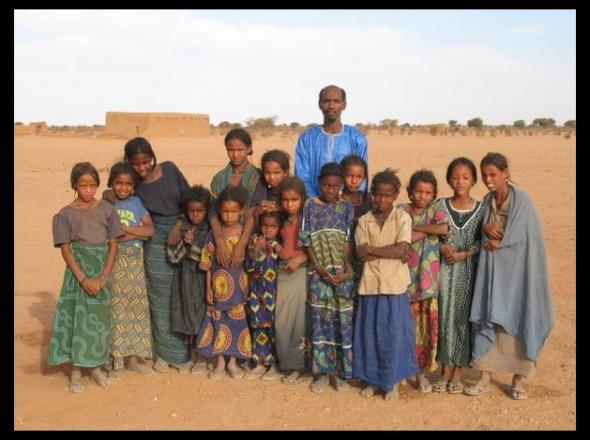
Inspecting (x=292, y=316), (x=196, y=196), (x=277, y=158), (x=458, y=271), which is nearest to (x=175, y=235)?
(x=196, y=196)

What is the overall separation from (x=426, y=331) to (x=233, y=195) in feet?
5.53

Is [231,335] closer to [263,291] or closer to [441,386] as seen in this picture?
[263,291]

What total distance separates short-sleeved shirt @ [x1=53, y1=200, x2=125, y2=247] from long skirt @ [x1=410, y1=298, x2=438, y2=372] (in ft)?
7.28

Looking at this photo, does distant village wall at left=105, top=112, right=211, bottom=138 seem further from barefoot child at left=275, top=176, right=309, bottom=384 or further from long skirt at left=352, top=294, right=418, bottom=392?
long skirt at left=352, top=294, right=418, bottom=392

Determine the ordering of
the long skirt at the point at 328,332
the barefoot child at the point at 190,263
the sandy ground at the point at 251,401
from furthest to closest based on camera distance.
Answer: the barefoot child at the point at 190,263 < the long skirt at the point at 328,332 < the sandy ground at the point at 251,401

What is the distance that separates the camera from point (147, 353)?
4.92 m

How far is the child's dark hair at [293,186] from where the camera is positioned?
14.8 ft

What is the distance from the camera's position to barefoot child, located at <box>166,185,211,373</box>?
4.79 metres

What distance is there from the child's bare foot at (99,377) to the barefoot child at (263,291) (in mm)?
1032

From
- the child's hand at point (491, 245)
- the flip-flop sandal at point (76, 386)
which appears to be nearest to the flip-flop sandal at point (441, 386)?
the child's hand at point (491, 245)

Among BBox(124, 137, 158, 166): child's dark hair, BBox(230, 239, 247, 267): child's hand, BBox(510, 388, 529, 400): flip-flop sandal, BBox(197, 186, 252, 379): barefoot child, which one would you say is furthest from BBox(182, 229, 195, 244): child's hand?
BBox(510, 388, 529, 400): flip-flop sandal

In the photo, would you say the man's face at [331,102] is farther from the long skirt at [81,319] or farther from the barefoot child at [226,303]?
the long skirt at [81,319]

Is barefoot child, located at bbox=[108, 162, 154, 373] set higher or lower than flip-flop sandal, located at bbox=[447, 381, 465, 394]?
higher

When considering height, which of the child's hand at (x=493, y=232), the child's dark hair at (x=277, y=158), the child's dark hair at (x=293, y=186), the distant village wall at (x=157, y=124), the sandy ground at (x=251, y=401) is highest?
the distant village wall at (x=157, y=124)
